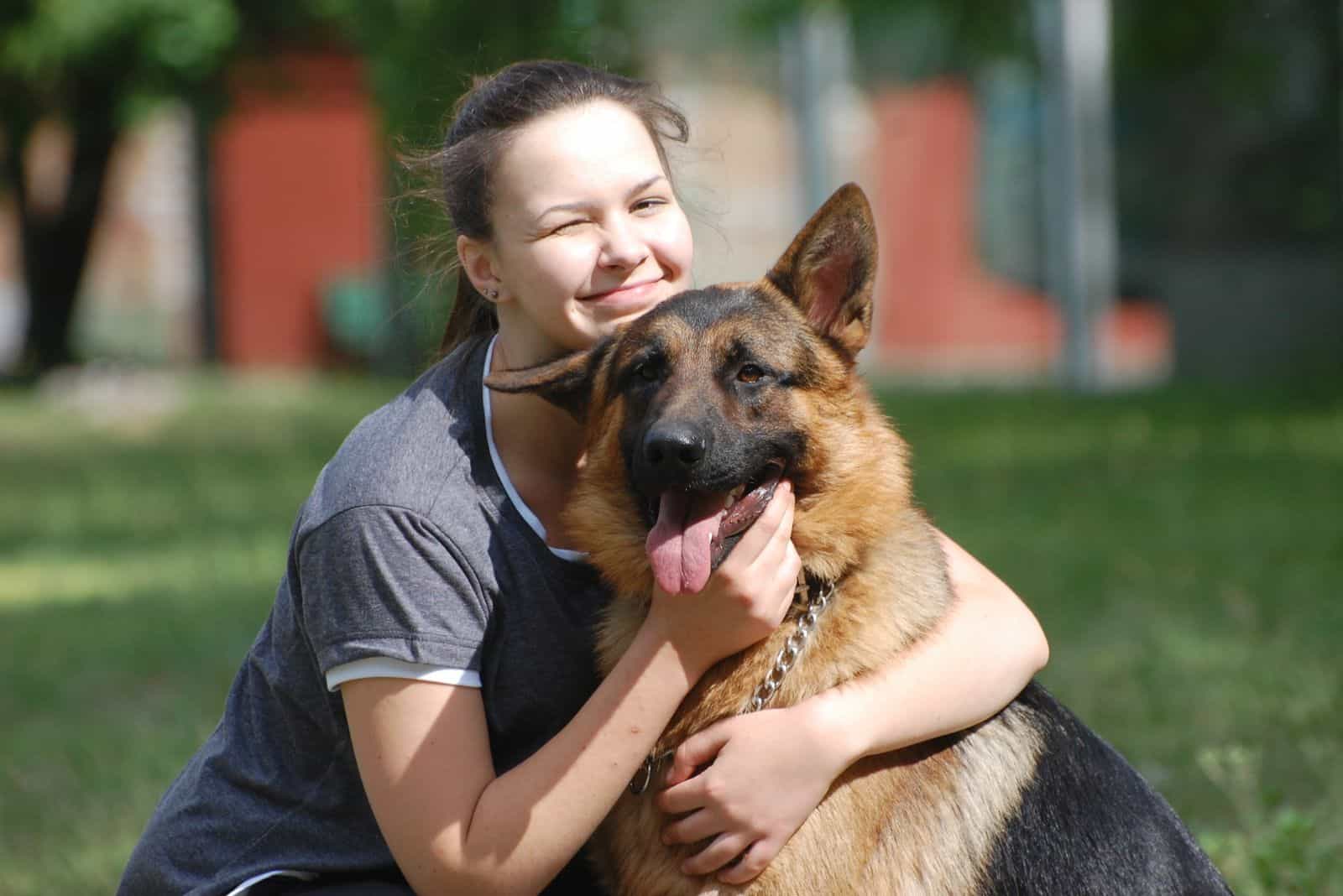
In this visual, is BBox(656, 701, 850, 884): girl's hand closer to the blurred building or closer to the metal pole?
the blurred building

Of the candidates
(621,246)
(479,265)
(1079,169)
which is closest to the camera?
(621,246)

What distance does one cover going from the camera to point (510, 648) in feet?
9.25

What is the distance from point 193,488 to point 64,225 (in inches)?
379

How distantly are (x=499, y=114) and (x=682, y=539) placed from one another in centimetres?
91

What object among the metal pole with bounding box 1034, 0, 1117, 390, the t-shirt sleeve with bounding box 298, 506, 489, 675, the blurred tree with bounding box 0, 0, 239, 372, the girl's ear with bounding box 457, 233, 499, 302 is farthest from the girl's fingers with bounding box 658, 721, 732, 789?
the blurred tree with bounding box 0, 0, 239, 372

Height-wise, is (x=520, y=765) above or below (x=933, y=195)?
above

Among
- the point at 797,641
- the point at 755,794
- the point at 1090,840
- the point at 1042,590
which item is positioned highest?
the point at 797,641

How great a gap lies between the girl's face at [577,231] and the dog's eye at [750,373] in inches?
11.0

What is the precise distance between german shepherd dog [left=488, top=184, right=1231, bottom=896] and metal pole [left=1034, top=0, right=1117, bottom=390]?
1056 cm

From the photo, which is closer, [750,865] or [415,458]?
[750,865]

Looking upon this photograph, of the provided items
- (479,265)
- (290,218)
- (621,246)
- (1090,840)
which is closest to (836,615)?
(1090,840)

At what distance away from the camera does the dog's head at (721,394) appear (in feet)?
9.02

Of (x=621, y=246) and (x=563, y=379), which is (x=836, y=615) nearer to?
(x=563, y=379)

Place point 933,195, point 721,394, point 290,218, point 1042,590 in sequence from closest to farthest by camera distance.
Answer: point 721,394
point 1042,590
point 933,195
point 290,218
